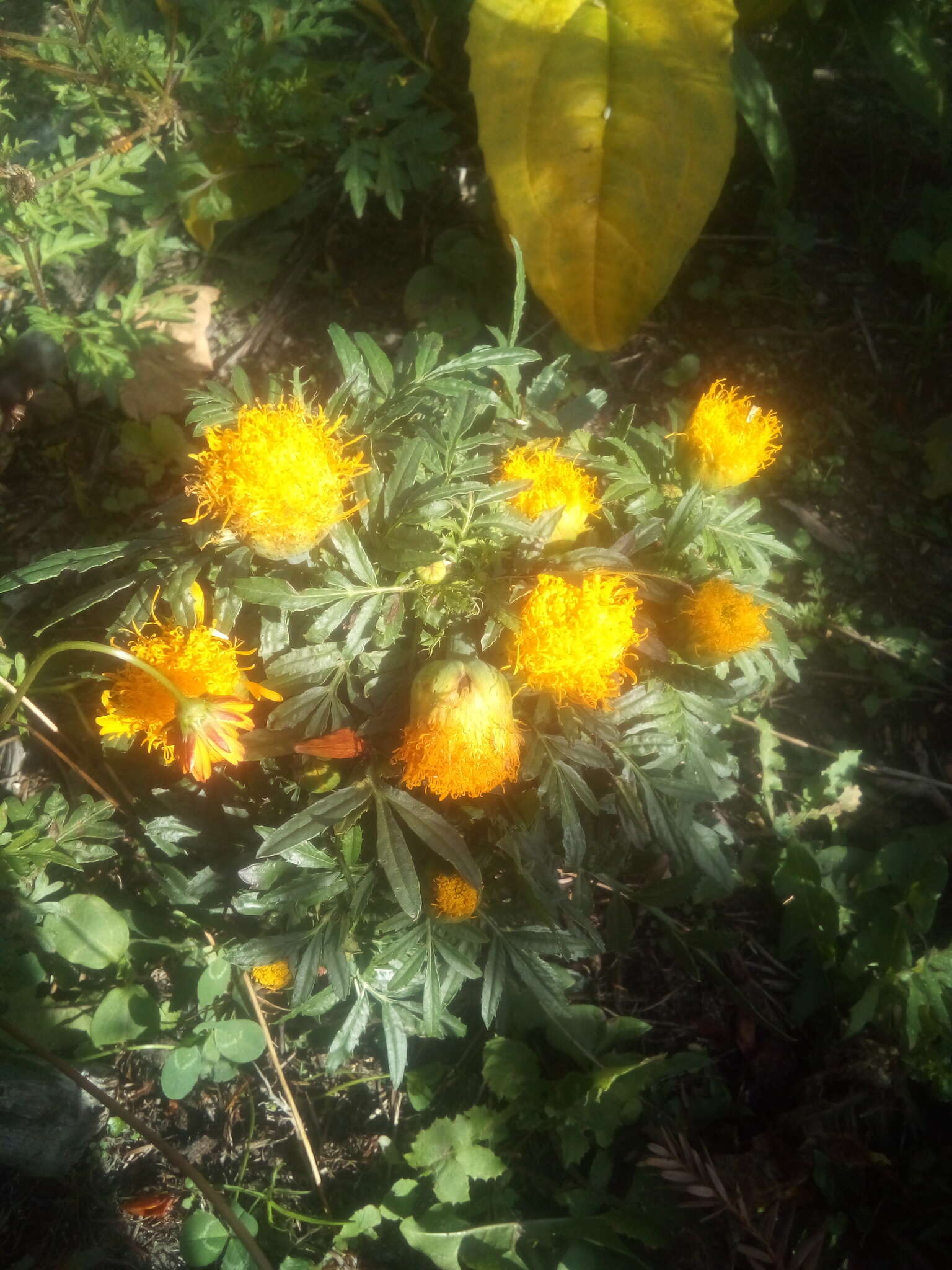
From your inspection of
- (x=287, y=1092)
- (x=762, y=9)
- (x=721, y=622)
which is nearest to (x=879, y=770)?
(x=721, y=622)

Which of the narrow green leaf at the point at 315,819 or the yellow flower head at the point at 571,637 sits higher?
the yellow flower head at the point at 571,637

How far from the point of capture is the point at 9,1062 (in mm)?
1660

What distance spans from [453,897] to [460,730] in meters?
0.36

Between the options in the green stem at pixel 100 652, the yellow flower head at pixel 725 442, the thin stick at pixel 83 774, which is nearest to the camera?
the green stem at pixel 100 652

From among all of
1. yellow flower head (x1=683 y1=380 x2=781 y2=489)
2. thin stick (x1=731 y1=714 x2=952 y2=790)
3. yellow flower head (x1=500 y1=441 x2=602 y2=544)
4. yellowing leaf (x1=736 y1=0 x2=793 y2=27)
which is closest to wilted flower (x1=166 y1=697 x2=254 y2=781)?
yellow flower head (x1=500 y1=441 x2=602 y2=544)

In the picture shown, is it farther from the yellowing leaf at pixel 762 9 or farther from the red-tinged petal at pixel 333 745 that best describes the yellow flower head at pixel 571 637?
the yellowing leaf at pixel 762 9

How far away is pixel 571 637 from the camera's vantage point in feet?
4.06

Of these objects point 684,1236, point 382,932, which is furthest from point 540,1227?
point 382,932

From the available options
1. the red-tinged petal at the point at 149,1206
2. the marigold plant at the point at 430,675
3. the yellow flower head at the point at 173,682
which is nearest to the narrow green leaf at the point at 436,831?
the marigold plant at the point at 430,675

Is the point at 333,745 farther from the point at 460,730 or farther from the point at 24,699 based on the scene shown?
the point at 24,699

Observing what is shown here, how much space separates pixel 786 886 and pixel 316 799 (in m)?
1.13

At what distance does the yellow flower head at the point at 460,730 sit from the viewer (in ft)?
3.90

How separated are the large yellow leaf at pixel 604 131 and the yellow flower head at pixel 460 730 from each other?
1070 millimetres

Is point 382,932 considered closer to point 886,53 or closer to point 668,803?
point 668,803
